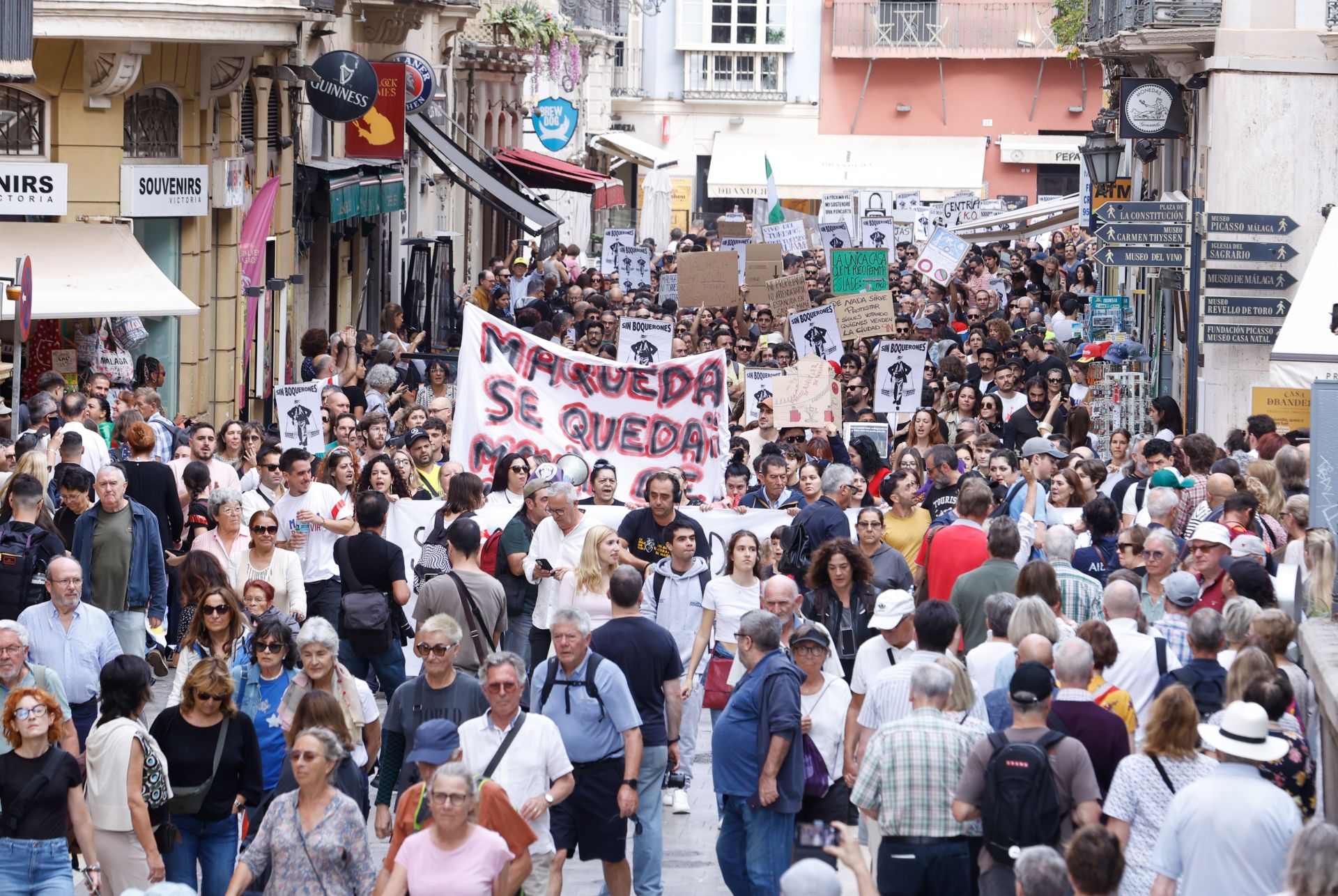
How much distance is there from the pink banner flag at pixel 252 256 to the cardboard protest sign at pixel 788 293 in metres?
5.61

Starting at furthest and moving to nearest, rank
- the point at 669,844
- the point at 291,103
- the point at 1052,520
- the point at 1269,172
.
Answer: the point at 291,103 < the point at 1269,172 < the point at 1052,520 < the point at 669,844

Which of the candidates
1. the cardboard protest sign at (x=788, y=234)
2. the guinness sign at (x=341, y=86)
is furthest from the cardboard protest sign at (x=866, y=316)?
the cardboard protest sign at (x=788, y=234)

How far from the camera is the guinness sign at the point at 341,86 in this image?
2312 centimetres

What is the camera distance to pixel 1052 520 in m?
12.4

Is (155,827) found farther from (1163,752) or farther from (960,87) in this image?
(960,87)

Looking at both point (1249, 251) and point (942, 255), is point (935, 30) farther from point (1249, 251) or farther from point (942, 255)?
point (1249, 251)

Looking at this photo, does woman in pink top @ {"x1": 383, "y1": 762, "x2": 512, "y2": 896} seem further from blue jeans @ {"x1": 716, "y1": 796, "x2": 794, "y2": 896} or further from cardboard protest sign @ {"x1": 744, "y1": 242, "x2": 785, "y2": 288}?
cardboard protest sign @ {"x1": 744, "y1": 242, "x2": 785, "y2": 288}

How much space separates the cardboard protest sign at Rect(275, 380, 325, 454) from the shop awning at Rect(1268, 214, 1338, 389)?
7.06m

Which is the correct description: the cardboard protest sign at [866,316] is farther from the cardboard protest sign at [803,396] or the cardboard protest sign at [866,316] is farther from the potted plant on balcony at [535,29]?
the potted plant on balcony at [535,29]

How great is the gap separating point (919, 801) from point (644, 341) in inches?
481

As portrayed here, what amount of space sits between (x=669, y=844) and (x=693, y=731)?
86cm

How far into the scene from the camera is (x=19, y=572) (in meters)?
10.8

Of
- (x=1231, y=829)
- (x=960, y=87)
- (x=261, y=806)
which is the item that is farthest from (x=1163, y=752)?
(x=960, y=87)

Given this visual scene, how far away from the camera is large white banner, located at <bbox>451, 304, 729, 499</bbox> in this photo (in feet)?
49.8
